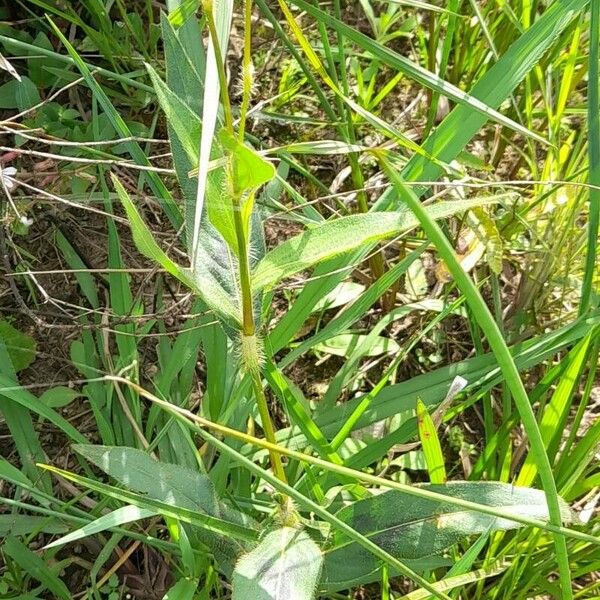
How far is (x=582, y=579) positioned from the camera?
4.32 feet

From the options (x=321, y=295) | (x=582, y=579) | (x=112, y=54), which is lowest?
(x=582, y=579)

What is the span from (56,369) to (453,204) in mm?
945

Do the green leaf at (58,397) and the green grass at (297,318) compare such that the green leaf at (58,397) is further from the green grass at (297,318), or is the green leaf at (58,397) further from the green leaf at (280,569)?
the green leaf at (280,569)

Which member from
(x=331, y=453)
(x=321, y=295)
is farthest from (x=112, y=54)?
(x=331, y=453)

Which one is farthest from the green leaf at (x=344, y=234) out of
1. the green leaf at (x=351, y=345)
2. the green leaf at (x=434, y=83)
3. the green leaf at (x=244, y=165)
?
the green leaf at (x=351, y=345)

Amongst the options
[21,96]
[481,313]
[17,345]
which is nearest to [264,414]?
[481,313]

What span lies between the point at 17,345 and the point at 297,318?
582mm

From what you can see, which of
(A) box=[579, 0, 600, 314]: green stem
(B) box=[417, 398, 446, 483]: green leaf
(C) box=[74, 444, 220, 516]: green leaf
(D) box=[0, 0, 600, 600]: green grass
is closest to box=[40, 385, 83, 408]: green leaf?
(D) box=[0, 0, 600, 600]: green grass

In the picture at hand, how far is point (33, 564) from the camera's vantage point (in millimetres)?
1197

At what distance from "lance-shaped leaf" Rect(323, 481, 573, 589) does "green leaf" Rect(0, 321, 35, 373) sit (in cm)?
70

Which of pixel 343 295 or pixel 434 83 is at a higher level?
pixel 434 83

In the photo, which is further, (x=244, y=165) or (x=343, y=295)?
(x=343, y=295)

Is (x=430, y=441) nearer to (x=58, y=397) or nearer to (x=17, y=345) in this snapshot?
(x=58, y=397)

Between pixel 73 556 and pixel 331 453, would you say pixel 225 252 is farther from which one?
pixel 73 556
